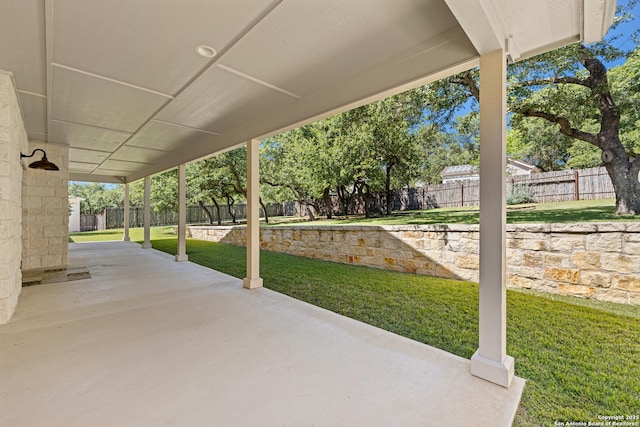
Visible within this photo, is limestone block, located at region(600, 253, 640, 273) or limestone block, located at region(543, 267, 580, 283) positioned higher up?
limestone block, located at region(600, 253, 640, 273)

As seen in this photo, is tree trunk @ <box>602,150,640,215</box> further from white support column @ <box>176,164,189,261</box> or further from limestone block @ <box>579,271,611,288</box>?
white support column @ <box>176,164,189,261</box>

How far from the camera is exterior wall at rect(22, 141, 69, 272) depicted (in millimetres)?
5492

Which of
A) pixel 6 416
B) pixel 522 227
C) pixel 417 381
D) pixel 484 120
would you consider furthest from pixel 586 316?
pixel 6 416

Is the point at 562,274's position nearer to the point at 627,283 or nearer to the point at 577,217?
the point at 627,283

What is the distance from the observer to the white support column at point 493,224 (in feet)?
6.19

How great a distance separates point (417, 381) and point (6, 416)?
98.6 inches

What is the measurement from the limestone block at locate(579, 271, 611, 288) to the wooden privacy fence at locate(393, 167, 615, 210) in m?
3.71

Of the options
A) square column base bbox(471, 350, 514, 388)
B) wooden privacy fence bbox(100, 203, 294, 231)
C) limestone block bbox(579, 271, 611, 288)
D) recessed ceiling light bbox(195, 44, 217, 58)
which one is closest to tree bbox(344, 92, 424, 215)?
limestone block bbox(579, 271, 611, 288)

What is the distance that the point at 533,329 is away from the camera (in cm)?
271

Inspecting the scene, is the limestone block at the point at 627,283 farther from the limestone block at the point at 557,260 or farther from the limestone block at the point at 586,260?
the limestone block at the point at 557,260

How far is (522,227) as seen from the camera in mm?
3830

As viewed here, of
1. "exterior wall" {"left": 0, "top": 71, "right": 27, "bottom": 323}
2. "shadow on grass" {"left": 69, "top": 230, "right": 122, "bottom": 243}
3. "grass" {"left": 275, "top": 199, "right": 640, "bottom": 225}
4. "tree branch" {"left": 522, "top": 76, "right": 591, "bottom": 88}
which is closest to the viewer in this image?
"exterior wall" {"left": 0, "top": 71, "right": 27, "bottom": 323}

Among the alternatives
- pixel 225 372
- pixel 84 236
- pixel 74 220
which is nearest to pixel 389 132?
pixel 225 372

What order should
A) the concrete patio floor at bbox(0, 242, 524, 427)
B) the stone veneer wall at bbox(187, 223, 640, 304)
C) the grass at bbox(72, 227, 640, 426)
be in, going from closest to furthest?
the concrete patio floor at bbox(0, 242, 524, 427) < the grass at bbox(72, 227, 640, 426) < the stone veneer wall at bbox(187, 223, 640, 304)
